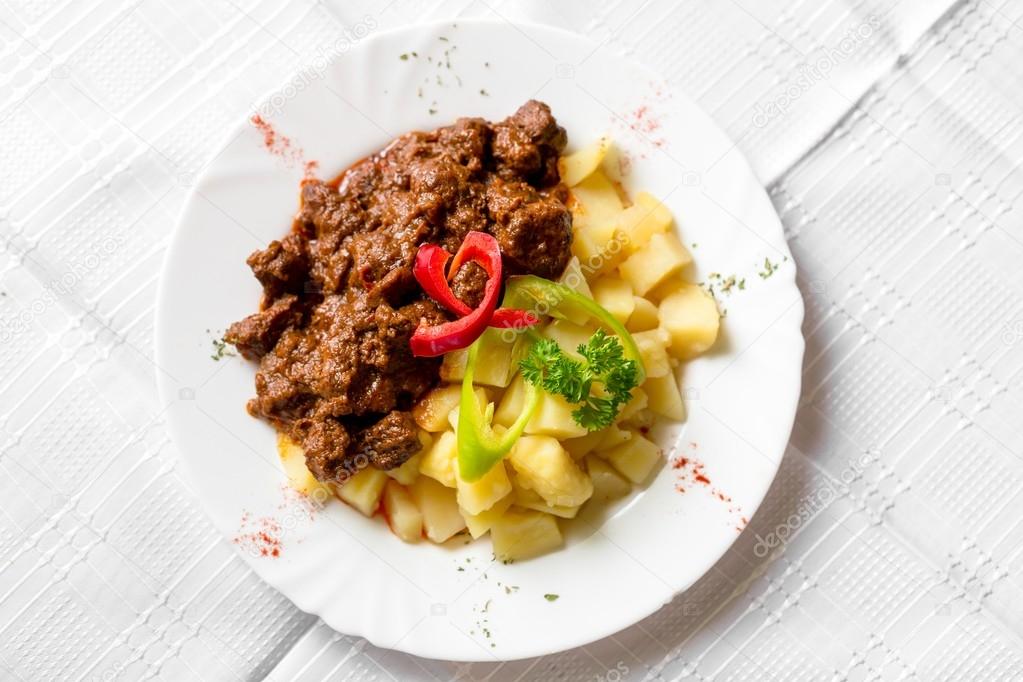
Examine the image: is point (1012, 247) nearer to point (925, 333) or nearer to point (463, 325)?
point (925, 333)

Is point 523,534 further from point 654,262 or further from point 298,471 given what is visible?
point 654,262

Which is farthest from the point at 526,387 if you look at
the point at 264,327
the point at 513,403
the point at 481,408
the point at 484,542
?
the point at 264,327

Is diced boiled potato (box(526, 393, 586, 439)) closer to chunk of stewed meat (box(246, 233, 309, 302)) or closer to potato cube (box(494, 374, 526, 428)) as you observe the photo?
potato cube (box(494, 374, 526, 428))

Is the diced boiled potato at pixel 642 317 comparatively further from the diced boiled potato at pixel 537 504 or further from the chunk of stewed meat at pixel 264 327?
the chunk of stewed meat at pixel 264 327

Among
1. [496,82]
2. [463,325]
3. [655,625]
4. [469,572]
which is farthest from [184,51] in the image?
[655,625]

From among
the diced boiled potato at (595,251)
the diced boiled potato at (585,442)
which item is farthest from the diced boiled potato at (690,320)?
the diced boiled potato at (585,442)

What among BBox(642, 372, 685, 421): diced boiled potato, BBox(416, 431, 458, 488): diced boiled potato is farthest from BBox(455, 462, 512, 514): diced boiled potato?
BBox(642, 372, 685, 421): diced boiled potato
